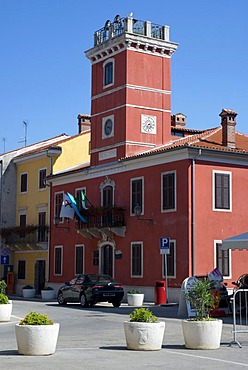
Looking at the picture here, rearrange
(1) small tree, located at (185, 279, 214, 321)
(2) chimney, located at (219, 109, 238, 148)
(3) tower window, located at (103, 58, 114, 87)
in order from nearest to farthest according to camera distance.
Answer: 1. (1) small tree, located at (185, 279, 214, 321)
2. (2) chimney, located at (219, 109, 238, 148)
3. (3) tower window, located at (103, 58, 114, 87)

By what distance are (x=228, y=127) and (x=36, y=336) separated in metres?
21.3

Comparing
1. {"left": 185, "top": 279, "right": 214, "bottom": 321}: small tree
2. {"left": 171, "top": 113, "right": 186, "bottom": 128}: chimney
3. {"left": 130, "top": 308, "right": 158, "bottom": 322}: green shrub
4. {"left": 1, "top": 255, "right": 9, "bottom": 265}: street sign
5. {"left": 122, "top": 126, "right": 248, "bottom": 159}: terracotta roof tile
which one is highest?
{"left": 171, "top": 113, "right": 186, "bottom": 128}: chimney

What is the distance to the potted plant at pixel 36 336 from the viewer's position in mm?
11539

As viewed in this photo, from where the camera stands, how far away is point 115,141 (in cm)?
3434

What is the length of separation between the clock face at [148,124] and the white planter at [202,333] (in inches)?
875

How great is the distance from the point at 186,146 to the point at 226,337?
13957mm

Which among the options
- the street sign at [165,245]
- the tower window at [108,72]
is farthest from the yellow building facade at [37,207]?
the street sign at [165,245]

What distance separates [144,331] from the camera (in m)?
12.2

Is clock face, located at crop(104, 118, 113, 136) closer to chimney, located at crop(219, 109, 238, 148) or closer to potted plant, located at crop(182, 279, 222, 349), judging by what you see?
chimney, located at crop(219, 109, 238, 148)

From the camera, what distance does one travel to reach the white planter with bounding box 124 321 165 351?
40.1ft

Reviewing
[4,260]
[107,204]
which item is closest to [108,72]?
[107,204]

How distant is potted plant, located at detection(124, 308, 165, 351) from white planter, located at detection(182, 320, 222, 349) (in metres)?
0.59

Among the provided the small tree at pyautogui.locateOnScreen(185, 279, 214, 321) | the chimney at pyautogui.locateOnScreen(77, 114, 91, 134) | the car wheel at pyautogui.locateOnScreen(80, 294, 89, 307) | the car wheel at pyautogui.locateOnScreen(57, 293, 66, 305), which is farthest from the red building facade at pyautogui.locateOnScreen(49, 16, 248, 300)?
the small tree at pyautogui.locateOnScreen(185, 279, 214, 321)

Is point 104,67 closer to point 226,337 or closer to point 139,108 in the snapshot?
point 139,108
